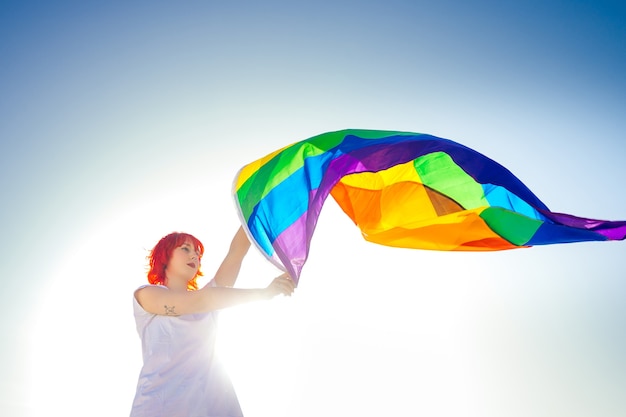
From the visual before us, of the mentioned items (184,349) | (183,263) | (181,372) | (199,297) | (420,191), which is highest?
(420,191)

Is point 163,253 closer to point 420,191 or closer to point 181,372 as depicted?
point 181,372

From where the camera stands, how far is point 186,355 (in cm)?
312

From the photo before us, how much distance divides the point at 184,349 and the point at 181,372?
0.39 ft

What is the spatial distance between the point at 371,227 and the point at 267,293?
1.71 m

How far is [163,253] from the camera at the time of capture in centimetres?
353

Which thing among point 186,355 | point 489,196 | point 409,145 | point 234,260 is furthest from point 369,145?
point 186,355

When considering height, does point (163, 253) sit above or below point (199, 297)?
above

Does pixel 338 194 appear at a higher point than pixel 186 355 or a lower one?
higher

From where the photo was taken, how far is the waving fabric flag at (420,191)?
13.5 ft

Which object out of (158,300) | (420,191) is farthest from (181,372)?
(420,191)

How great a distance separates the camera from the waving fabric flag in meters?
4.12

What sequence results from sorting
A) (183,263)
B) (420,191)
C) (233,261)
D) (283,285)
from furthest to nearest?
(420,191) < (233,261) < (183,263) < (283,285)

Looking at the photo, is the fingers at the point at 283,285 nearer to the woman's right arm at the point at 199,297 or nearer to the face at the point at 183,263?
the woman's right arm at the point at 199,297

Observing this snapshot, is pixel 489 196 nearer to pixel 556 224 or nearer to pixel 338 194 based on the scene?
pixel 556 224
